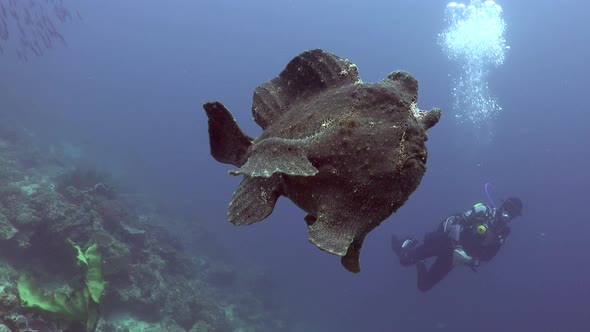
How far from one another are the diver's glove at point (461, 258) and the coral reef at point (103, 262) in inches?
354

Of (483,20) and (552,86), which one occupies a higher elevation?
(552,86)

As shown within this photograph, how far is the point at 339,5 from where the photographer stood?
97.5 m

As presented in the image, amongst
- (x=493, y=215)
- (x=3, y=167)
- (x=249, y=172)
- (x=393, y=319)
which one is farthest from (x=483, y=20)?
(x=249, y=172)

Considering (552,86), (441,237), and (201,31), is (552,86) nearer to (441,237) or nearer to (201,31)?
(441,237)

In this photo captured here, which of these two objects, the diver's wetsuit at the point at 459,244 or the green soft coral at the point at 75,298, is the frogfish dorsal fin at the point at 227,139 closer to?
the green soft coral at the point at 75,298

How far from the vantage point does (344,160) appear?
77.7 inches

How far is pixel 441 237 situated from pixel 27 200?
Result: 14.3 metres

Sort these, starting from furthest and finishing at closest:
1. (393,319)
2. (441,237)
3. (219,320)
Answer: (393,319) → (219,320) → (441,237)

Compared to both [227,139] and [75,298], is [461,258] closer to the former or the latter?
[75,298]

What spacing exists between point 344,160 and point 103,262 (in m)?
9.07

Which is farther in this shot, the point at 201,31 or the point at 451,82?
the point at 201,31

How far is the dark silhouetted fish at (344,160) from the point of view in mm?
1902

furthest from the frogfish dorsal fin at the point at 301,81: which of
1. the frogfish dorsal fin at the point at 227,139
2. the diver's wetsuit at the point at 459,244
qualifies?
the diver's wetsuit at the point at 459,244

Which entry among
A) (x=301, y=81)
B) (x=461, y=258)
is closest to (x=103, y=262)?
(x=301, y=81)
